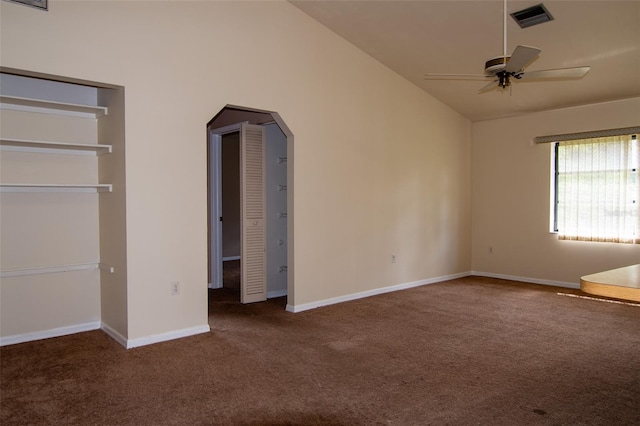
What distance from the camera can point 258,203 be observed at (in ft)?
17.8

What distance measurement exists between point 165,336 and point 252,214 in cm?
189

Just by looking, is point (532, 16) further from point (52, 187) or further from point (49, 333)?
point (49, 333)

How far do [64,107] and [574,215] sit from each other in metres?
6.24

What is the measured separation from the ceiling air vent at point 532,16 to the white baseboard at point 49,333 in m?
4.95

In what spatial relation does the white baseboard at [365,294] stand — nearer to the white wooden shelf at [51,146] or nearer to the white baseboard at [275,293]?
the white baseboard at [275,293]

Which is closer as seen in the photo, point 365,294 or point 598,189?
point 365,294

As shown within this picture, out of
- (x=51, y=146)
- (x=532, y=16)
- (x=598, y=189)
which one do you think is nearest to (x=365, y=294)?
(x=598, y=189)

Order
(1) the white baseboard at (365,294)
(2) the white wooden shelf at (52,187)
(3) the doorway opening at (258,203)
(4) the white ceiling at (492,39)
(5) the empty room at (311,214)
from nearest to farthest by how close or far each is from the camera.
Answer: (5) the empty room at (311,214)
(2) the white wooden shelf at (52,187)
(4) the white ceiling at (492,39)
(1) the white baseboard at (365,294)
(3) the doorway opening at (258,203)

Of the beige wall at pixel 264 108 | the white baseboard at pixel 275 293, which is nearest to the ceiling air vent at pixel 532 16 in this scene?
the beige wall at pixel 264 108

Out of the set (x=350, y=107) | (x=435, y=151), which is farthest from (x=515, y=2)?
(x=435, y=151)

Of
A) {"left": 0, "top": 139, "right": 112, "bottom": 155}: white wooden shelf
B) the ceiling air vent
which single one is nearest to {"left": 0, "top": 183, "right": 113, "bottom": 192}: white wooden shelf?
{"left": 0, "top": 139, "right": 112, "bottom": 155}: white wooden shelf

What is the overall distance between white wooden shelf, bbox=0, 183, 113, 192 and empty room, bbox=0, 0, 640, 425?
0.11 feet

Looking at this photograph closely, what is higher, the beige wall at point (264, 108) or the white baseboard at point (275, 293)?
the beige wall at point (264, 108)

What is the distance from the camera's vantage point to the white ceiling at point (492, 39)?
416 cm
